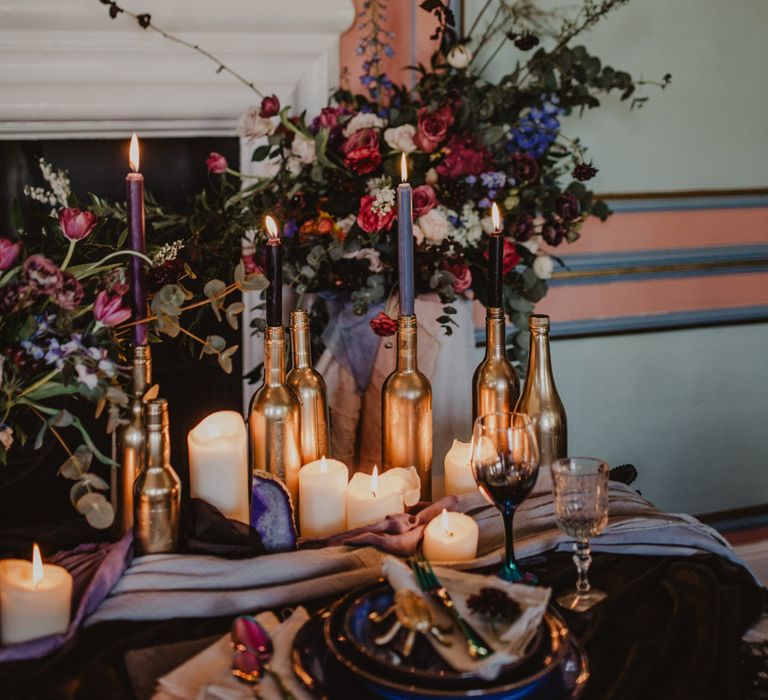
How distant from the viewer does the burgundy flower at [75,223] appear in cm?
103

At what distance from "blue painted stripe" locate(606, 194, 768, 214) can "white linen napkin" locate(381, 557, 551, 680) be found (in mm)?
1734

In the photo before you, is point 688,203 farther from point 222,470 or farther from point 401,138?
point 222,470

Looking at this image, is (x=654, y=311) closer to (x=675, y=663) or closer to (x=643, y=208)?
(x=643, y=208)

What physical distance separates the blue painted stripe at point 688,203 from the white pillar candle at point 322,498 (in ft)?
5.14

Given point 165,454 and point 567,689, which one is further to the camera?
point 165,454

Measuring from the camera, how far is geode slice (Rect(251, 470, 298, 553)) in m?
1.08

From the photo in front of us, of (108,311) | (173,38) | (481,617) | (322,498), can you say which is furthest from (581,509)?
(173,38)

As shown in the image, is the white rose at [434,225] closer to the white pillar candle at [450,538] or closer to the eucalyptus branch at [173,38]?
the eucalyptus branch at [173,38]

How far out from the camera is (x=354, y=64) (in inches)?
87.0

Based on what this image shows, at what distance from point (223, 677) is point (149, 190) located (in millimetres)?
1563

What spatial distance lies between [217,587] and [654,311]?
1.85 metres

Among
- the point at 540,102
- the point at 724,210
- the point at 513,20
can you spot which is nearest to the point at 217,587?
the point at 540,102

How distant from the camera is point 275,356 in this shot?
1140mm

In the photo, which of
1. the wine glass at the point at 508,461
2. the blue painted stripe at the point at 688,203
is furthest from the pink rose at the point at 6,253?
the blue painted stripe at the point at 688,203
